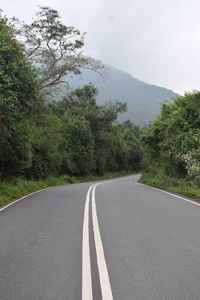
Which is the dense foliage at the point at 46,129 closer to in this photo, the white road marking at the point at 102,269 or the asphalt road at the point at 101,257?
the asphalt road at the point at 101,257

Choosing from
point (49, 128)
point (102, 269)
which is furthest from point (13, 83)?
point (49, 128)

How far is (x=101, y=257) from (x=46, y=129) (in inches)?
1052

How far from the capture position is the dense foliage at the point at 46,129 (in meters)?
15.1

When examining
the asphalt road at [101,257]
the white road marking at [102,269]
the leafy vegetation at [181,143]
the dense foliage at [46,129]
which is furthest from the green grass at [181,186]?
the dense foliage at [46,129]

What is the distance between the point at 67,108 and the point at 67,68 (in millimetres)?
29685

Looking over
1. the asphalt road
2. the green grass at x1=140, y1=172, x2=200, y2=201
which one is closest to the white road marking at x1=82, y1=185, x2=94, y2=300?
the asphalt road

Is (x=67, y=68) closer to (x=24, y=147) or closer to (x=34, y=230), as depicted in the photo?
(x=24, y=147)

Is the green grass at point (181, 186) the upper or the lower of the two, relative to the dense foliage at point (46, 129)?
lower

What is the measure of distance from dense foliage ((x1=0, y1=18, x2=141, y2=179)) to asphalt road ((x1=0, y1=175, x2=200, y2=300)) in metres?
7.20

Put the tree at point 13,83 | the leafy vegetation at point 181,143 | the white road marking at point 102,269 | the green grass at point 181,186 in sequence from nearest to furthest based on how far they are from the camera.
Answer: the white road marking at point 102,269 < the tree at point 13,83 < the green grass at point 181,186 < the leafy vegetation at point 181,143

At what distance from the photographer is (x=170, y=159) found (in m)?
25.4

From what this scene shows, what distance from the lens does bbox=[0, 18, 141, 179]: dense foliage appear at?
1509cm

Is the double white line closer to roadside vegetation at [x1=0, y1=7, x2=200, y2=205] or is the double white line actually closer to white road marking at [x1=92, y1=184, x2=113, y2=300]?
white road marking at [x1=92, y1=184, x2=113, y2=300]

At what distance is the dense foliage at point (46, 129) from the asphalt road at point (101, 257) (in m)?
7.20
